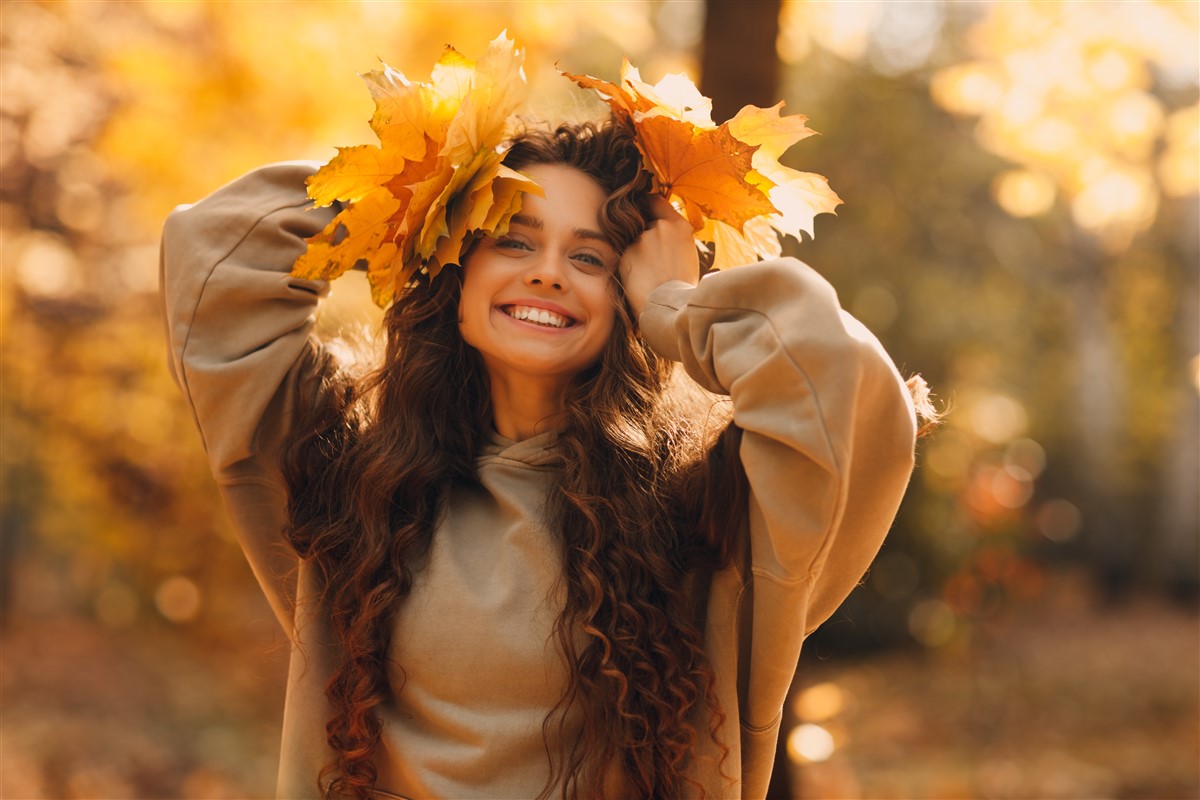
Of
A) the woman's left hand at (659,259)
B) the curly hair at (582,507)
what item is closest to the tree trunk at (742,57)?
the curly hair at (582,507)

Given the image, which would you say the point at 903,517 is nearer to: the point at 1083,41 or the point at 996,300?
the point at 996,300

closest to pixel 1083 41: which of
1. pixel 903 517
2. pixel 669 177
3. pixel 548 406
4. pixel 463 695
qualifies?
pixel 669 177

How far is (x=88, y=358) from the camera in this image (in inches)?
219

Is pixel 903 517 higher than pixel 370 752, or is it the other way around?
pixel 903 517

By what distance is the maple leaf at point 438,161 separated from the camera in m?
1.89

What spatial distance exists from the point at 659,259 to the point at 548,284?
7.9 inches

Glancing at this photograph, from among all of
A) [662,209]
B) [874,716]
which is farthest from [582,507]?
[874,716]

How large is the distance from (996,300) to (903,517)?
2100 millimetres

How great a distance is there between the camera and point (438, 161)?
6.21 ft

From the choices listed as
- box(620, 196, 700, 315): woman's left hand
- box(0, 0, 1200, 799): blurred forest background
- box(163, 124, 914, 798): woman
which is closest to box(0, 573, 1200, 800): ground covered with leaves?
box(0, 0, 1200, 799): blurred forest background

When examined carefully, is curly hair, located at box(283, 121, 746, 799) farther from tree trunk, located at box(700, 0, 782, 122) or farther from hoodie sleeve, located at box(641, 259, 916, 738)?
tree trunk, located at box(700, 0, 782, 122)

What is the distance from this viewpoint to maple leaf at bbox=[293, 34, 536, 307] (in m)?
1.89

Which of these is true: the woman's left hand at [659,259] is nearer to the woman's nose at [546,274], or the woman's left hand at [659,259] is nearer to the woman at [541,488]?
the woman at [541,488]

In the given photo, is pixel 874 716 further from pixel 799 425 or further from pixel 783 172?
pixel 799 425
